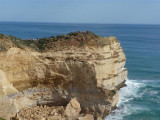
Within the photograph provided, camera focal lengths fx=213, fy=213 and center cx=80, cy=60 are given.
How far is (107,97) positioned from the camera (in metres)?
21.5

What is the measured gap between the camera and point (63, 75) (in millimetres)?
21891

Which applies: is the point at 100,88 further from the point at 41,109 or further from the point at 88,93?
the point at 41,109

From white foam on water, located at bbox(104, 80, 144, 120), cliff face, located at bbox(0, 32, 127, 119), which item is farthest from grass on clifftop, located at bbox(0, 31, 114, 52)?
white foam on water, located at bbox(104, 80, 144, 120)

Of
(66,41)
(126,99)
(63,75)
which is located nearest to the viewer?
(63,75)

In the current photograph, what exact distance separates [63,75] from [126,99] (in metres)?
11.5

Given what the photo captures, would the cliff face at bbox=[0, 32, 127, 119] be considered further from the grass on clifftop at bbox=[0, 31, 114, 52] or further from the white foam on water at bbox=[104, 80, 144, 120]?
the white foam on water at bbox=[104, 80, 144, 120]

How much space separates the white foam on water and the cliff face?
2.00 m

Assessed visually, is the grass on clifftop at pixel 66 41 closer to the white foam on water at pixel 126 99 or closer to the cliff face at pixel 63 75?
the cliff face at pixel 63 75

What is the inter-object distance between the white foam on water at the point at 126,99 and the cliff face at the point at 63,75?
6.57 ft

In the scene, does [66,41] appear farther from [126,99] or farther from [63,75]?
[126,99]

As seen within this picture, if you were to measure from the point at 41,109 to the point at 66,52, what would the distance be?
20.5ft

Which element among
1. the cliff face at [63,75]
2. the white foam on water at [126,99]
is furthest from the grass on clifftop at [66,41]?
the white foam on water at [126,99]

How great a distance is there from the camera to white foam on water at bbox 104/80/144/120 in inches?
948

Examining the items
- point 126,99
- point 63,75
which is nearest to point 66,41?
point 63,75
